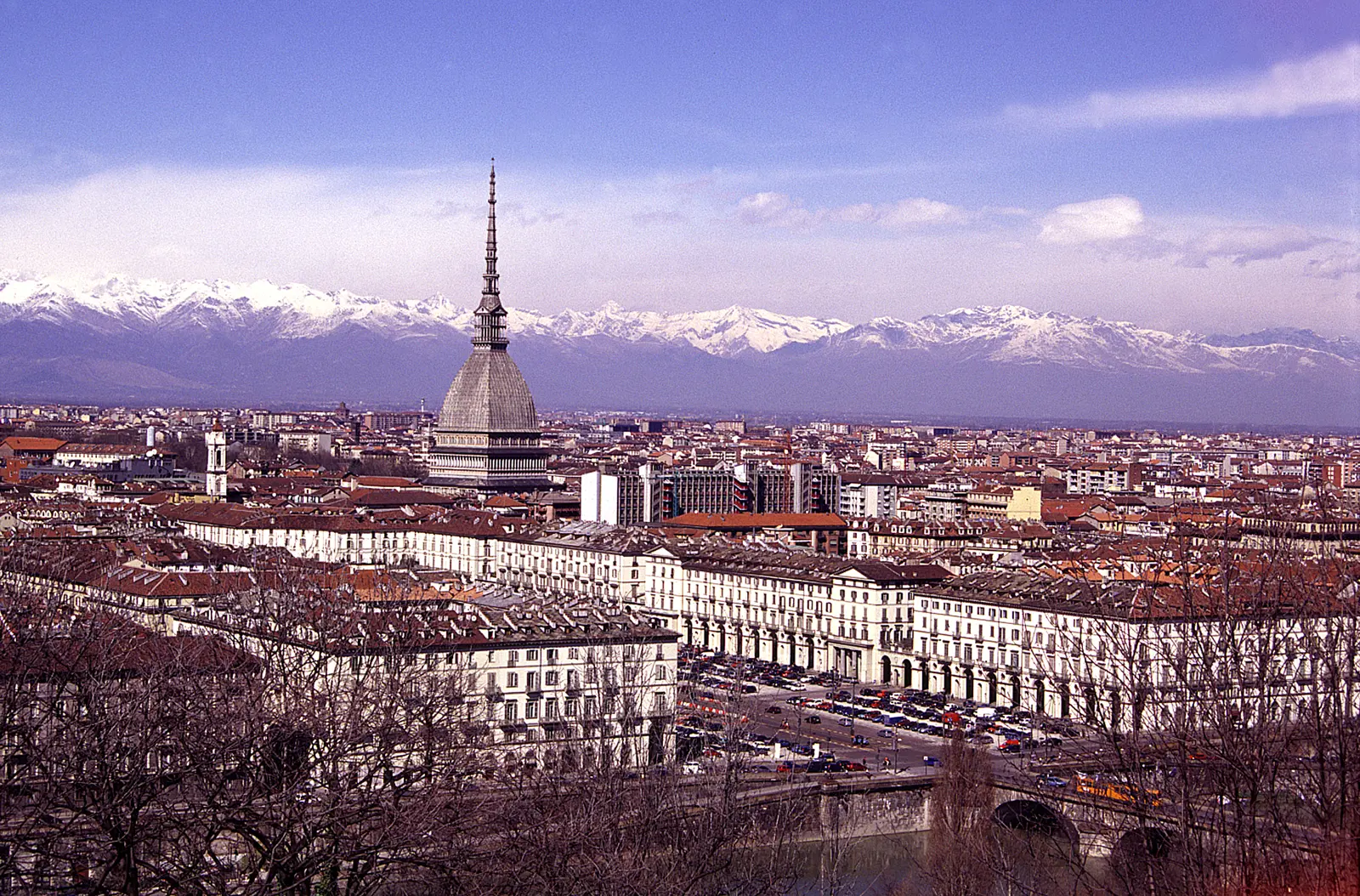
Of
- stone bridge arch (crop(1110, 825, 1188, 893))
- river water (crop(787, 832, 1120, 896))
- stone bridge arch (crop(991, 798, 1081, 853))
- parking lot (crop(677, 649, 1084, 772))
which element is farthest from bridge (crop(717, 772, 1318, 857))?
stone bridge arch (crop(1110, 825, 1188, 893))

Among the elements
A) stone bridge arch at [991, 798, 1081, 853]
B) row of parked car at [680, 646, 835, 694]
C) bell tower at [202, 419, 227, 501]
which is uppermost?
bell tower at [202, 419, 227, 501]

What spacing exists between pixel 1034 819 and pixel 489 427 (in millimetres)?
53386

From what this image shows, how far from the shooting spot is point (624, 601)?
43344mm

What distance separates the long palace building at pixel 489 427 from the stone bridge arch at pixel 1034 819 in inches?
2016

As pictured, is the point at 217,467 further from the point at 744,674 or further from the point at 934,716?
the point at 934,716

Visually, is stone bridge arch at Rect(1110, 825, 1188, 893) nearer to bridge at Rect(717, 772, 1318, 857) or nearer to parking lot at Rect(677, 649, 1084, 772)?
bridge at Rect(717, 772, 1318, 857)

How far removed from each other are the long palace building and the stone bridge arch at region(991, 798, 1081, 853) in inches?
2016

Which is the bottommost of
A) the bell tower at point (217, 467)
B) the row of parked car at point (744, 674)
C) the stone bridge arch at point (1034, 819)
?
the row of parked car at point (744, 674)

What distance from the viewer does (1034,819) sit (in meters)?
23.0

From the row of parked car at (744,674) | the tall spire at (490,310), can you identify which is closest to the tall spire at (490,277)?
the tall spire at (490,310)

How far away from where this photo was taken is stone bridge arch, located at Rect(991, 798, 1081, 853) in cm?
2136

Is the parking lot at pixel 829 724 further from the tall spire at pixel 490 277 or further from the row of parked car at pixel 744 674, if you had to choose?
the tall spire at pixel 490 277

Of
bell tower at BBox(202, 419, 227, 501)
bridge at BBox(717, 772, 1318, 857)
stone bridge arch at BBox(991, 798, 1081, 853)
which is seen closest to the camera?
stone bridge arch at BBox(991, 798, 1081, 853)

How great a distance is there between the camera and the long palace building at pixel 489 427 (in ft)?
245
